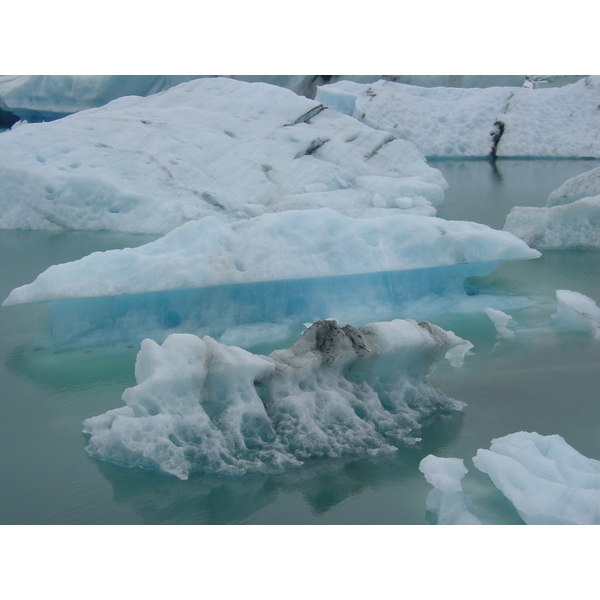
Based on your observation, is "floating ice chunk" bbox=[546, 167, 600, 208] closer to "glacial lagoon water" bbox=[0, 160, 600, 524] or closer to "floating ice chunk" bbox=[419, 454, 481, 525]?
"glacial lagoon water" bbox=[0, 160, 600, 524]

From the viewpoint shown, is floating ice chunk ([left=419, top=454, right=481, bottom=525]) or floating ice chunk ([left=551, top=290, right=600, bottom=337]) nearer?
floating ice chunk ([left=419, top=454, right=481, bottom=525])

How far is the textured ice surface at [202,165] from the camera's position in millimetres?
6914

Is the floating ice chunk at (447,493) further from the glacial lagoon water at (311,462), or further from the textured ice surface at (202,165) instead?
the textured ice surface at (202,165)

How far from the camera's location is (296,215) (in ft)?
16.0

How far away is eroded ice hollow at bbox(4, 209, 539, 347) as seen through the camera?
425 centimetres

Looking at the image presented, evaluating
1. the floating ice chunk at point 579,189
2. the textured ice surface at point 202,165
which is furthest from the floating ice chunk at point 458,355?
the floating ice chunk at point 579,189

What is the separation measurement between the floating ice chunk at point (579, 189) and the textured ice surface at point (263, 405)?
4253mm

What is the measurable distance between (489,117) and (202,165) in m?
5.74

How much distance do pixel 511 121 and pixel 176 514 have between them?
995 centimetres

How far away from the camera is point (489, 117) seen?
1113cm

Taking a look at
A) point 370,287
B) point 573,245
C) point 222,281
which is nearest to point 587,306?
point 370,287

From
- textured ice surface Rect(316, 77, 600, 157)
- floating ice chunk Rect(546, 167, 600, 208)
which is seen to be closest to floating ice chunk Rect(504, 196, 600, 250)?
floating ice chunk Rect(546, 167, 600, 208)

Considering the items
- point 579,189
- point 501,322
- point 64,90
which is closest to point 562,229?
point 579,189

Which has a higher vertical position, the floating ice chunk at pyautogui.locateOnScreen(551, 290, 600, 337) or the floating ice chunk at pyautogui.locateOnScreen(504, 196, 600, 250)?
the floating ice chunk at pyautogui.locateOnScreen(504, 196, 600, 250)
